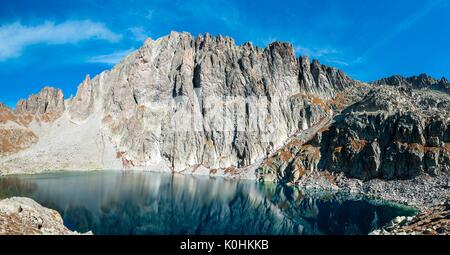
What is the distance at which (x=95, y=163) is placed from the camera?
19500cm

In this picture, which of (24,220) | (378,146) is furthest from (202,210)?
(378,146)

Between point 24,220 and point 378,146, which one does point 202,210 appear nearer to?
point 24,220

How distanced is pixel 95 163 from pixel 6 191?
325ft

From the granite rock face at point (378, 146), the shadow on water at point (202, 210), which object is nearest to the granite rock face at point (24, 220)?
the shadow on water at point (202, 210)

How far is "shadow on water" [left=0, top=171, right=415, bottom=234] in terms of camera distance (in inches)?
2601

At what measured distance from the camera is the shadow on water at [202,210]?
2601 inches

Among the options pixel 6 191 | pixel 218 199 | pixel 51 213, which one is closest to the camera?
pixel 51 213

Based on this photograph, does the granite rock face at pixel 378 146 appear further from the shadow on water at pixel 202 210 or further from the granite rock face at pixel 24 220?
the granite rock face at pixel 24 220

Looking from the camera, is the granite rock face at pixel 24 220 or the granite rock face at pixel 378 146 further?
the granite rock face at pixel 378 146

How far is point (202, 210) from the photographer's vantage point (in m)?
84.2

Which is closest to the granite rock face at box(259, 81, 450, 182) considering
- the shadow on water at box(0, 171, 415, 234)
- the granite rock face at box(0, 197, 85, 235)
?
the shadow on water at box(0, 171, 415, 234)

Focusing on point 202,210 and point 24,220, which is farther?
point 202,210
